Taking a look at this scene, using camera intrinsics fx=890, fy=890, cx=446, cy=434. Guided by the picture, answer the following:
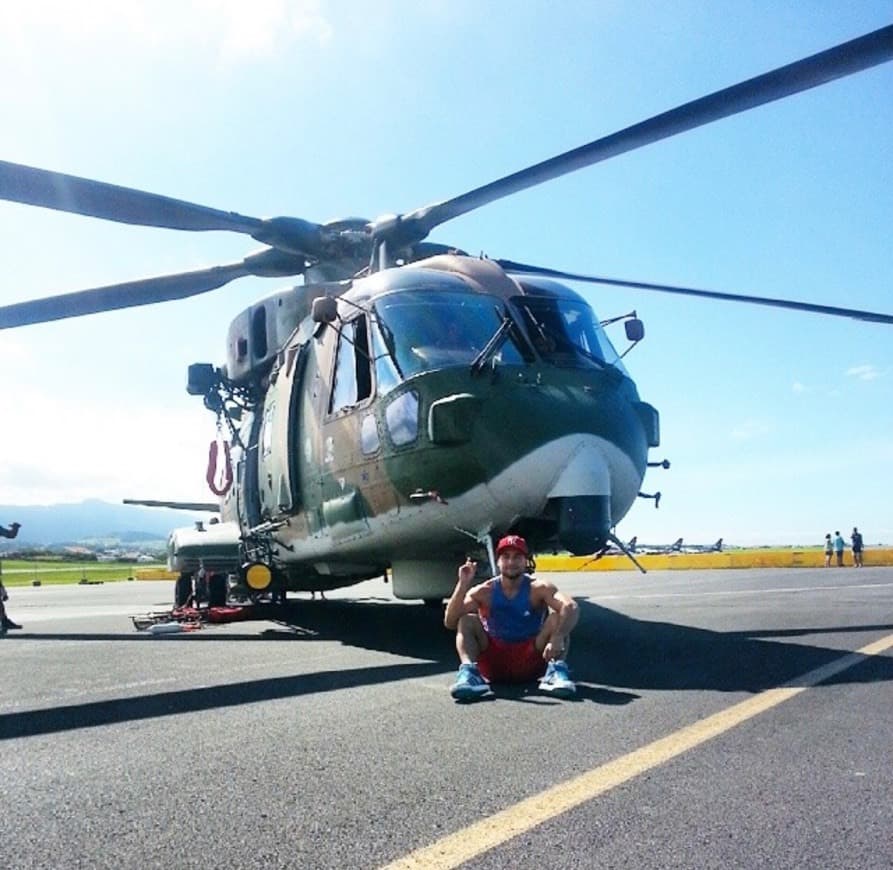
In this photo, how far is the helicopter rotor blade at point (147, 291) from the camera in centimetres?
1017

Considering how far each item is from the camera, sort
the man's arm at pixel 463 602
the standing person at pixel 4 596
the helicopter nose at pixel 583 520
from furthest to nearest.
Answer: the standing person at pixel 4 596, the helicopter nose at pixel 583 520, the man's arm at pixel 463 602

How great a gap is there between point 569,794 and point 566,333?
19.4ft

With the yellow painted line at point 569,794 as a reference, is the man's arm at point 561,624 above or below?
above

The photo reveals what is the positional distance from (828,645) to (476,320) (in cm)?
414

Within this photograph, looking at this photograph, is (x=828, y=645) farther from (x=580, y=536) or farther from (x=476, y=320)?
(x=476, y=320)

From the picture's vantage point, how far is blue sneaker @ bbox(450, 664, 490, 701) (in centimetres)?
→ 514

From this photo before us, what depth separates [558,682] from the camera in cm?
523

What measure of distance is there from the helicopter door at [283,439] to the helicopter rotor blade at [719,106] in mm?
3143

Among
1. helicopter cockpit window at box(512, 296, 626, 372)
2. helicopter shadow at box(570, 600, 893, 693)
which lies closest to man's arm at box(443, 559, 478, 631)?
helicopter shadow at box(570, 600, 893, 693)

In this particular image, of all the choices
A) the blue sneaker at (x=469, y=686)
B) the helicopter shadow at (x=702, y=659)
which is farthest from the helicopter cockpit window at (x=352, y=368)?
the blue sneaker at (x=469, y=686)

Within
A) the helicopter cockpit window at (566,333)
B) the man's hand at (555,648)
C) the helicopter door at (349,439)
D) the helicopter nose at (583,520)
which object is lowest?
the man's hand at (555,648)

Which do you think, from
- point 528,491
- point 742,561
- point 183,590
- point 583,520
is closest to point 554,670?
point 583,520

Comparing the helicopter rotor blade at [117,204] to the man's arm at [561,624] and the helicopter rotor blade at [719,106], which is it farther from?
the man's arm at [561,624]

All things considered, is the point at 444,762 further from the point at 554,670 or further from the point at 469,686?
the point at 554,670
